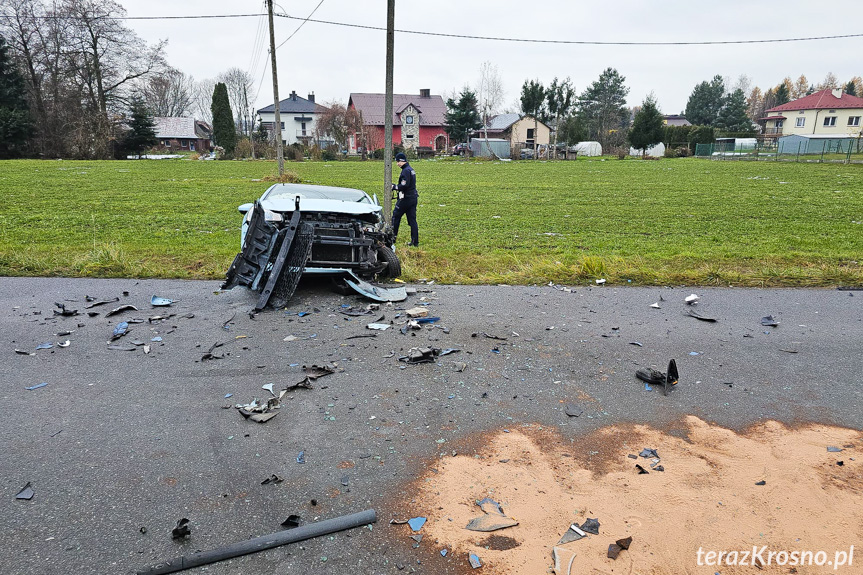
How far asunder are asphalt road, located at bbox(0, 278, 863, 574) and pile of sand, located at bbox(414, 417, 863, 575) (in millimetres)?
182

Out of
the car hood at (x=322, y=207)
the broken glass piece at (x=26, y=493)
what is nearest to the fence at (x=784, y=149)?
the car hood at (x=322, y=207)

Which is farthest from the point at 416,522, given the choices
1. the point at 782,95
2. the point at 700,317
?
the point at 782,95

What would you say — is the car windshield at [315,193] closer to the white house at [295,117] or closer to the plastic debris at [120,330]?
the plastic debris at [120,330]

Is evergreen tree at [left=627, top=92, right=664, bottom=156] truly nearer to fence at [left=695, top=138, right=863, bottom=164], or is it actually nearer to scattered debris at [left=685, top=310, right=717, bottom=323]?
fence at [left=695, top=138, right=863, bottom=164]

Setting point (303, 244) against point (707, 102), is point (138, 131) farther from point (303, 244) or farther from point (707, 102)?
point (707, 102)

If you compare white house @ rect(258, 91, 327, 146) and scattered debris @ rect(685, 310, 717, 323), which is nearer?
scattered debris @ rect(685, 310, 717, 323)

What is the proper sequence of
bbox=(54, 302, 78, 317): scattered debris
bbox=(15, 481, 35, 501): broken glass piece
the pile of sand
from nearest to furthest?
the pile of sand < bbox=(15, 481, 35, 501): broken glass piece < bbox=(54, 302, 78, 317): scattered debris

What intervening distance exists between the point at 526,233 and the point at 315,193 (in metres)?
5.64

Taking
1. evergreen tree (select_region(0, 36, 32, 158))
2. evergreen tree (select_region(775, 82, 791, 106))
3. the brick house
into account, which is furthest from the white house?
evergreen tree (select_region(775, 82, 791, 106))

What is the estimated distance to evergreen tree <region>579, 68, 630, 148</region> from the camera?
83.9 m

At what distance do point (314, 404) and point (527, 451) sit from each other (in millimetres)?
1757

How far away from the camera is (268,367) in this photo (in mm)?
5172

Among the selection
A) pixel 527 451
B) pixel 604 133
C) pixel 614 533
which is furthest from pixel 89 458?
pixel 604 133

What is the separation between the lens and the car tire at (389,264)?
27.7 ft
